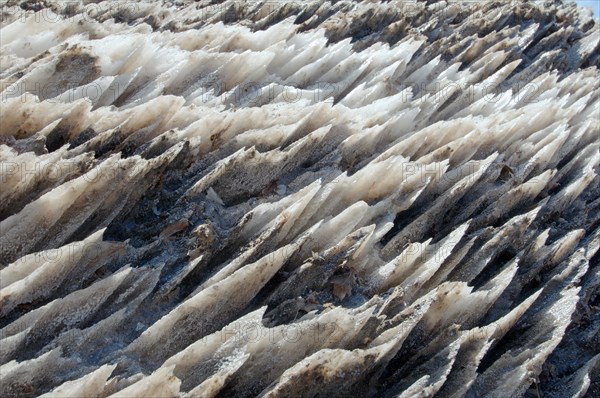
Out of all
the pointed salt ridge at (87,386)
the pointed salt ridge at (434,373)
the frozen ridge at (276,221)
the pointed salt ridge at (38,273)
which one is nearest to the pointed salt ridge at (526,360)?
the frozen ridge at (276,221)

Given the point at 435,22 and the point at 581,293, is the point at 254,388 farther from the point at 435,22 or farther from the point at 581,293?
the point at 435,22

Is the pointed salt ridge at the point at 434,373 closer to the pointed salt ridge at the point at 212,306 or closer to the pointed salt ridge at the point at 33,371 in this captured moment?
the pointed salt ridge at the point at 212,306

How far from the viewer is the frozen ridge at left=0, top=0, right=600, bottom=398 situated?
8883mm

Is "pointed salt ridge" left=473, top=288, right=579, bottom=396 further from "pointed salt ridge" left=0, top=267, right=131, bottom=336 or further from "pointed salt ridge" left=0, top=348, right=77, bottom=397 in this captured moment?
"pointed salt ridge" left=0, top=348, right=77, bottom=397

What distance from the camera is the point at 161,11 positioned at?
18234 mm

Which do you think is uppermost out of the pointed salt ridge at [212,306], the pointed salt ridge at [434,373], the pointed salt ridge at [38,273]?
the pointed salt ridge at [38,273]

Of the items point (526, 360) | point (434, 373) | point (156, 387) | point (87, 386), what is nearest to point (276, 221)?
point (434, 373)

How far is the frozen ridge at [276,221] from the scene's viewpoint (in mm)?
8883

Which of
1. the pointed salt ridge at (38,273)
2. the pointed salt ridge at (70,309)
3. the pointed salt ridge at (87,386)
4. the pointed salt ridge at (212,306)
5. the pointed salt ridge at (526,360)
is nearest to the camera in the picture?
the pointed salt ridge at (87,386)

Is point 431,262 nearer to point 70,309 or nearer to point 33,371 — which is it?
point 70,309

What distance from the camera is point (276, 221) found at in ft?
35.3

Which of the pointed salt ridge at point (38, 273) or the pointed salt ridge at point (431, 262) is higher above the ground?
the pointed salt ridge at point (38, 273)

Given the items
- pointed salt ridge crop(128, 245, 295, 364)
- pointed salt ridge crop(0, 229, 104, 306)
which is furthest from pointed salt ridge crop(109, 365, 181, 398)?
pointed salt ridge crop(0, 229, 104, 306)

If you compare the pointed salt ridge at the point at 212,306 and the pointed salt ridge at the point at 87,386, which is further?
the pointed salt ridge at the point at 212,306
